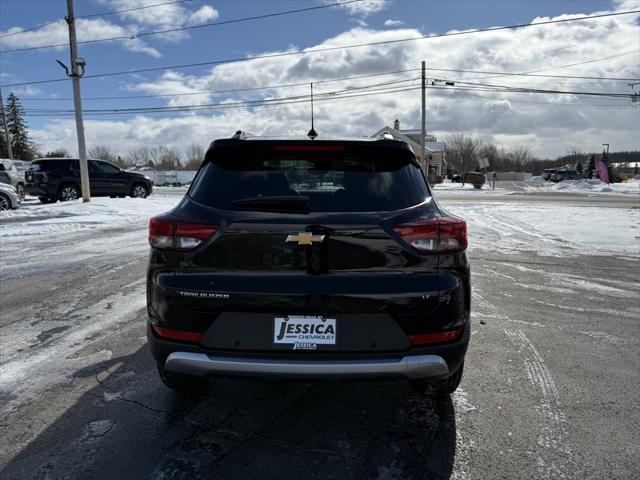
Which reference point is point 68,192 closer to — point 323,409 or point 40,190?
point 40,190

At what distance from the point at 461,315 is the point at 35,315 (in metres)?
4.72

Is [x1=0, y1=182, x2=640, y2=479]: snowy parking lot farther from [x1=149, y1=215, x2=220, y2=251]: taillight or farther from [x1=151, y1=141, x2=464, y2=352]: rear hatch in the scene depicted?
[x1=149, y1=215, x2=220, y2=251]: taillight

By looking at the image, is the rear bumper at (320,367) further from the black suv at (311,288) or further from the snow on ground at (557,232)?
the snow on ground at (557,232)

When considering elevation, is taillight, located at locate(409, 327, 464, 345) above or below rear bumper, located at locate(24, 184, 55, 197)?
below

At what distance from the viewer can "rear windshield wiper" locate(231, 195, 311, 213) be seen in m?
2.64

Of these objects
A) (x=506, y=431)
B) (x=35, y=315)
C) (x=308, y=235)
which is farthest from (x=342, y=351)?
(x=35, y=315)

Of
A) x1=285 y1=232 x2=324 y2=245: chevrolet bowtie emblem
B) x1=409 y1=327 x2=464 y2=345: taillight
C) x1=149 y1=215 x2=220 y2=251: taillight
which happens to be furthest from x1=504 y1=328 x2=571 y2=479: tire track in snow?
x1=149 y1=215 x2=220 y2=251: taillight

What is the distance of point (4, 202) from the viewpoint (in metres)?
16.1

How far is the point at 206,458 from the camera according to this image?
2.60m

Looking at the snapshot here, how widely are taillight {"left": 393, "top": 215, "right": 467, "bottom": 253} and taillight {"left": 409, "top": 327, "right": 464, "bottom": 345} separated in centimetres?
46

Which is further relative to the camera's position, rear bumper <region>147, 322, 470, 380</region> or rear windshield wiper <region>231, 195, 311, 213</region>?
rear windshield wiper <region>231, 195, 311, 213</region>

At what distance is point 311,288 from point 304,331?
0.78ft

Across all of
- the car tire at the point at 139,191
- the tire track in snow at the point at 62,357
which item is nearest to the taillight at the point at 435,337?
the tire track in snow at the point at 62,357

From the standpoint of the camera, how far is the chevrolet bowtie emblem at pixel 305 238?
100 inches
